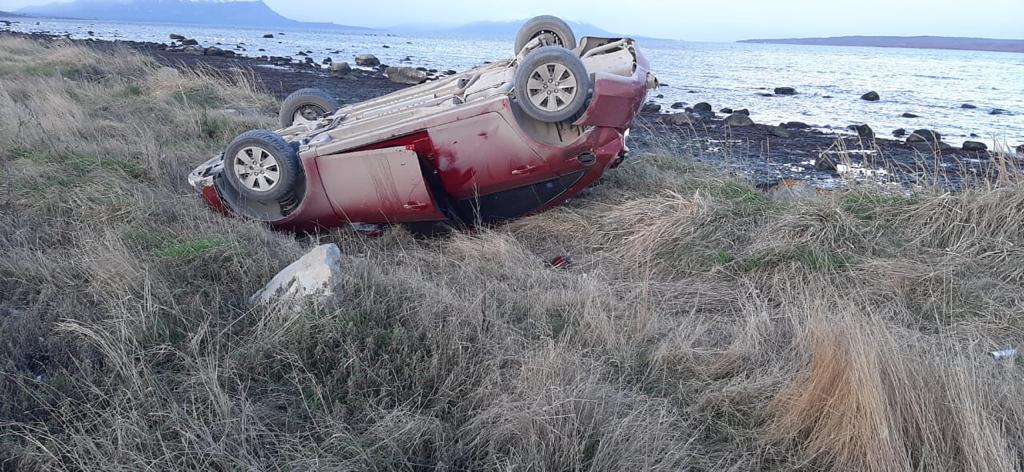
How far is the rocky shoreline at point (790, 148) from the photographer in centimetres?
806

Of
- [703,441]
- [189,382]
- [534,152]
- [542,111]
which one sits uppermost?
[542,111]

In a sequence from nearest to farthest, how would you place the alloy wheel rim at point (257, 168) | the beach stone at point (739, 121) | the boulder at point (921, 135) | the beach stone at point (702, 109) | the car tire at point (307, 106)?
the alloy wheel rim at point (257, 168), the car tire at point (307, 106), the boulder at point (921, 135), the beach stone at point (739, 121), the beach stone at point (702, 109)

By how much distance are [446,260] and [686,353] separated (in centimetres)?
210

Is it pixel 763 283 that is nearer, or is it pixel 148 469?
pixel 148 469

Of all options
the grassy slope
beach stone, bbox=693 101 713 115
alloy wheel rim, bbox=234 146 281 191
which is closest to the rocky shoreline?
beach stone, bbox=693 101 713 115

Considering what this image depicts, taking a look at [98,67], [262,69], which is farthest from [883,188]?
[262,69]

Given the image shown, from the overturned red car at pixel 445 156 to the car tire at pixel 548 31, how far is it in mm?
1651

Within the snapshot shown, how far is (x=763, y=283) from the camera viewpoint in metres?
4.65

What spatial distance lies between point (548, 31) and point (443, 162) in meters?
2.71

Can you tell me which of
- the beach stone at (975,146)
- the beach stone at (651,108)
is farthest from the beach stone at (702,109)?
the beach stone at (975,146)

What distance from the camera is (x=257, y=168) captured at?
5207mm

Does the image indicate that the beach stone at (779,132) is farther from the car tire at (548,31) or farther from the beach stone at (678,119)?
the car tire at (548,31)

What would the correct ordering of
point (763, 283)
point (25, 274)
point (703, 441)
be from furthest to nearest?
1. point (763, 283)
2. point (25, 274)
3. point (703, 441)

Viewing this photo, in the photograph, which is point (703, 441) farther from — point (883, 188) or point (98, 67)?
point (98, 67)
